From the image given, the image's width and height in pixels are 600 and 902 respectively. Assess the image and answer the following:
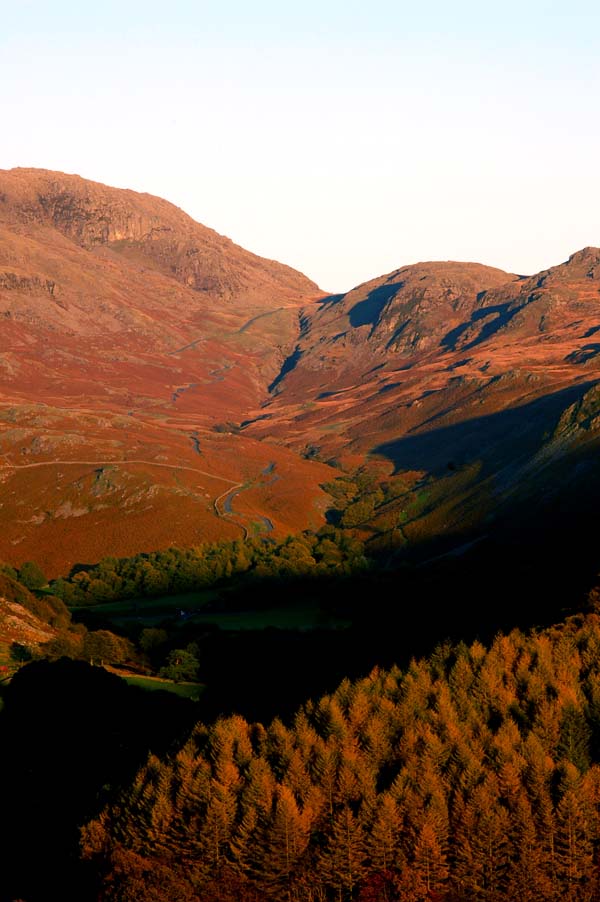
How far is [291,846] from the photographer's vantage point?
6600cm

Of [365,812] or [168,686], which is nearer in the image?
[365,812]

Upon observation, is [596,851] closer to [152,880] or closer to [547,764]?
[547,764]

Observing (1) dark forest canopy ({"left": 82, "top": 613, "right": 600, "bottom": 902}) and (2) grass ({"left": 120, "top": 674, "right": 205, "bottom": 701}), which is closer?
(1) dark forest canopy ({"left": 82, "top": 613, "right": 600, "bottom": 902})

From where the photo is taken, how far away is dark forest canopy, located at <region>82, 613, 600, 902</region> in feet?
213

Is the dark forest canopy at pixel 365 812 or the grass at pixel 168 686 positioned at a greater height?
the dark forest canopy at pixel 365 812

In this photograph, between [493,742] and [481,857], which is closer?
[481,857]

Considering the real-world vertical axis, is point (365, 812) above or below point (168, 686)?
above

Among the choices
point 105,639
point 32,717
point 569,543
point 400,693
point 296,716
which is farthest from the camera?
point 569,543

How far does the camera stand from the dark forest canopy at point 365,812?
65.1 meters

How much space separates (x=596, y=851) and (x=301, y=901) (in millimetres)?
20593

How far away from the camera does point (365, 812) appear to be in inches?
2638

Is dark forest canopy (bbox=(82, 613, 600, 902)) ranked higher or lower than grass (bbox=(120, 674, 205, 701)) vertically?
higher

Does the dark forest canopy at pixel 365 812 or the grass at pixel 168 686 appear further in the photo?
the grass at pixel 168 686

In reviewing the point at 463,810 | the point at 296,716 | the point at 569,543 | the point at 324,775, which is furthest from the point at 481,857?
the point at 569,543
